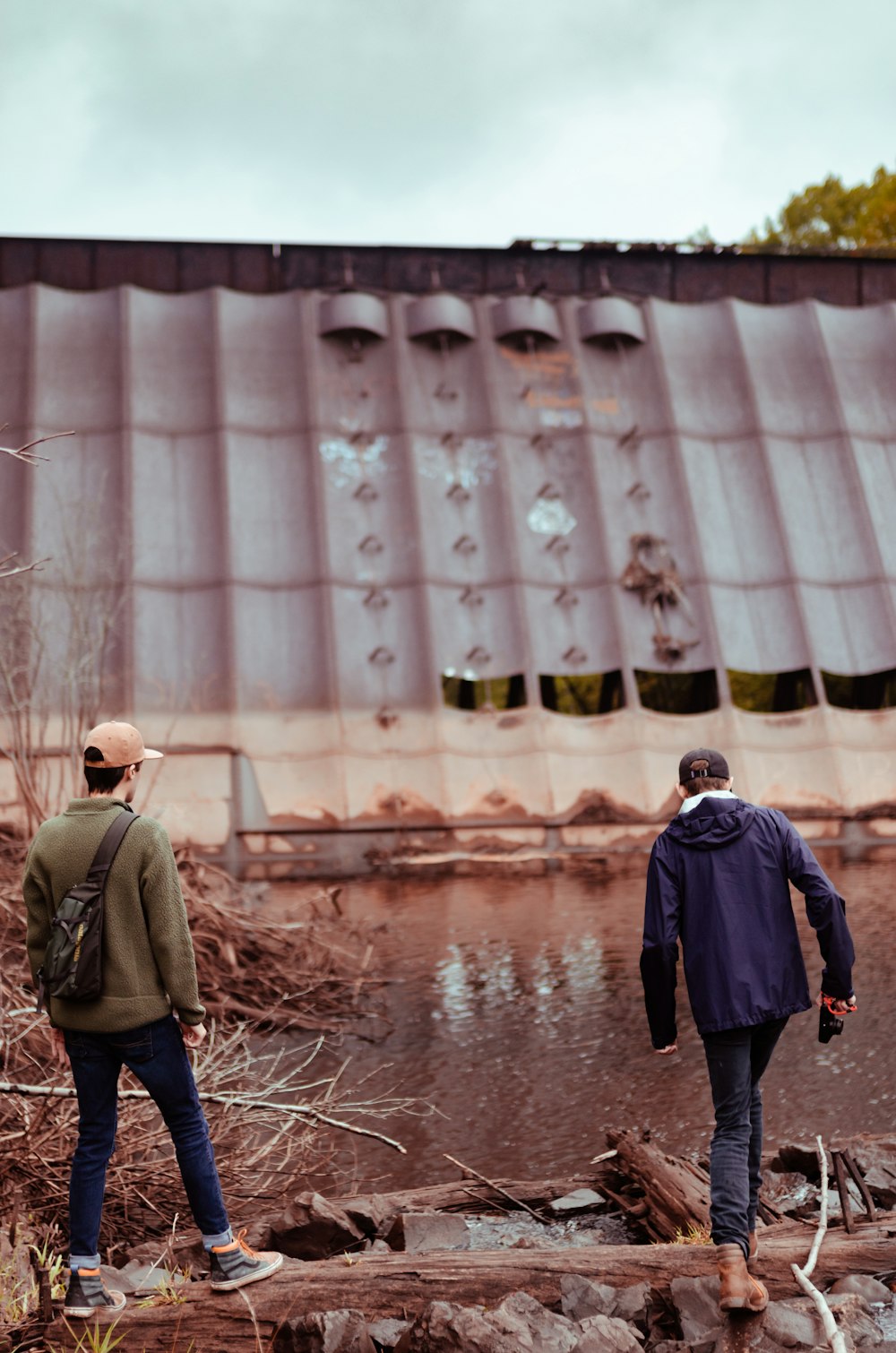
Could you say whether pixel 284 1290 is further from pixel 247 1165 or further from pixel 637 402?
pixel 637 402

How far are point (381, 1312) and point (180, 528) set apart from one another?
63.3ft

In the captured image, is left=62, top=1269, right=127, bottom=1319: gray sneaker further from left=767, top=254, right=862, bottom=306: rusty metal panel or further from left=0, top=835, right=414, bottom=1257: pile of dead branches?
left=767, top=254, right=862, bottom=306: rusty metal panel

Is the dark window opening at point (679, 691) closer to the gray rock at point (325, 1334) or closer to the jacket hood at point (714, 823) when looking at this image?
the jacket hood at point (714, 823)

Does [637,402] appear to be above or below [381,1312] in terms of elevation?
above

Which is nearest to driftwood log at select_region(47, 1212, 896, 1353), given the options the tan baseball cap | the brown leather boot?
the brown leather boot

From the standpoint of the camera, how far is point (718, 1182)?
13.1 ft

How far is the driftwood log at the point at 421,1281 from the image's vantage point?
3.69 meters

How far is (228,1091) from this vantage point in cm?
539

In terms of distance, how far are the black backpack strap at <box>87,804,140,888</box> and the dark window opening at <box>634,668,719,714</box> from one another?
18683 millimetres

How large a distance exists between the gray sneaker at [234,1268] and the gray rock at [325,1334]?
165 mm

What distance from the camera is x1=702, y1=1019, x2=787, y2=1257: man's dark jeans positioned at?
156 inches

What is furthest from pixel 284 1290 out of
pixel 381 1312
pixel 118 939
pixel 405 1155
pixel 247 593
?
pixel 247 593

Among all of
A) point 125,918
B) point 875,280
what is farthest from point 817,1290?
point 875,280

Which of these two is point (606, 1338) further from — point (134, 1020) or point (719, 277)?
point (719, 277)
